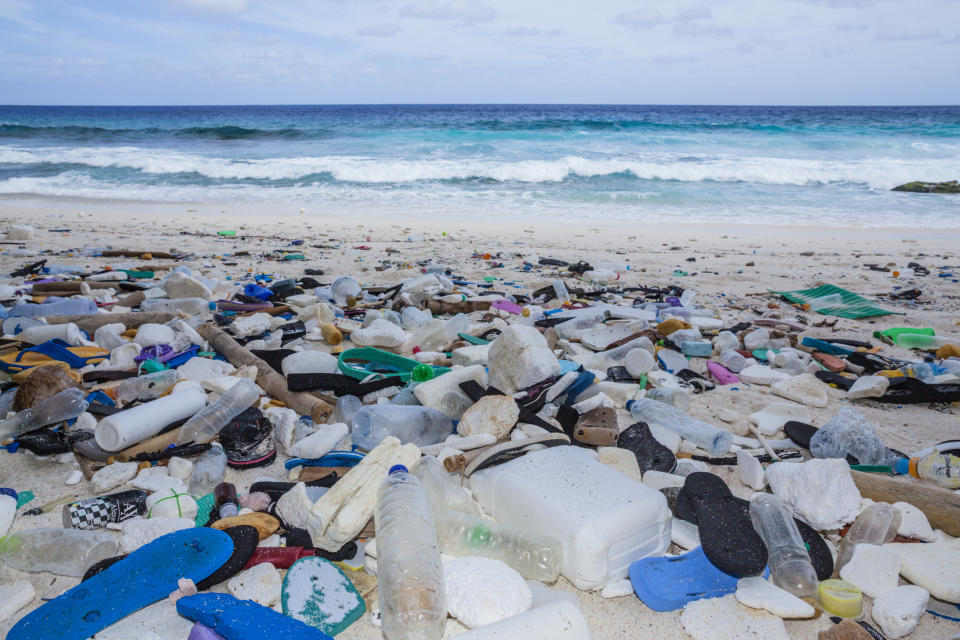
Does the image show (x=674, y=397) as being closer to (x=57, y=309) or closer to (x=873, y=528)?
(x=873, y=528)

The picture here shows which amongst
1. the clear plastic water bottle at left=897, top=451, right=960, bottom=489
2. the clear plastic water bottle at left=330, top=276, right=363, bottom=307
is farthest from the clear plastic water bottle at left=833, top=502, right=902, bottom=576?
the clear plastic water bottle at left=330, top=276, right=363, bottom=307

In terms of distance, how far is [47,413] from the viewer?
2312 mm

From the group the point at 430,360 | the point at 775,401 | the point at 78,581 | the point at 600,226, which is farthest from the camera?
the point at 600,226

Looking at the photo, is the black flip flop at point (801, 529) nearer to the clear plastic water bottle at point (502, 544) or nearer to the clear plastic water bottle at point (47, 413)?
the clear plastic water bottle at point (502, 544)

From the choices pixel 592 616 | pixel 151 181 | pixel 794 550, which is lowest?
pixel 592 616

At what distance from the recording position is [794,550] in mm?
1648

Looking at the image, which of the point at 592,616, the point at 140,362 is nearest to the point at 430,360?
the point at 140,362

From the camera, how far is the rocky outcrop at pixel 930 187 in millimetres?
13305

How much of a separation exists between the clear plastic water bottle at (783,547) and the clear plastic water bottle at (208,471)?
5.81 feet

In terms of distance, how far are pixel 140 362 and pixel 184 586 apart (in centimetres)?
180

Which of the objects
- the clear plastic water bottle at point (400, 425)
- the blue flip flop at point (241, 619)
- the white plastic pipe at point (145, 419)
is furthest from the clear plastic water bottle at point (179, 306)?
the blue flip flop at point (241, 619)

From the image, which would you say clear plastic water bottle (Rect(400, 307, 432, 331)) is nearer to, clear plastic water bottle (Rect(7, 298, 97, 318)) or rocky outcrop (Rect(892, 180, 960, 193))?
clear plastic water bottle (Rect(7, 298, 97, 318))

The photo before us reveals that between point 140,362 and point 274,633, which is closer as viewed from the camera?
point 274,633

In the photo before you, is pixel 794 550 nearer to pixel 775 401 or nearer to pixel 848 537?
pixel 848 537
